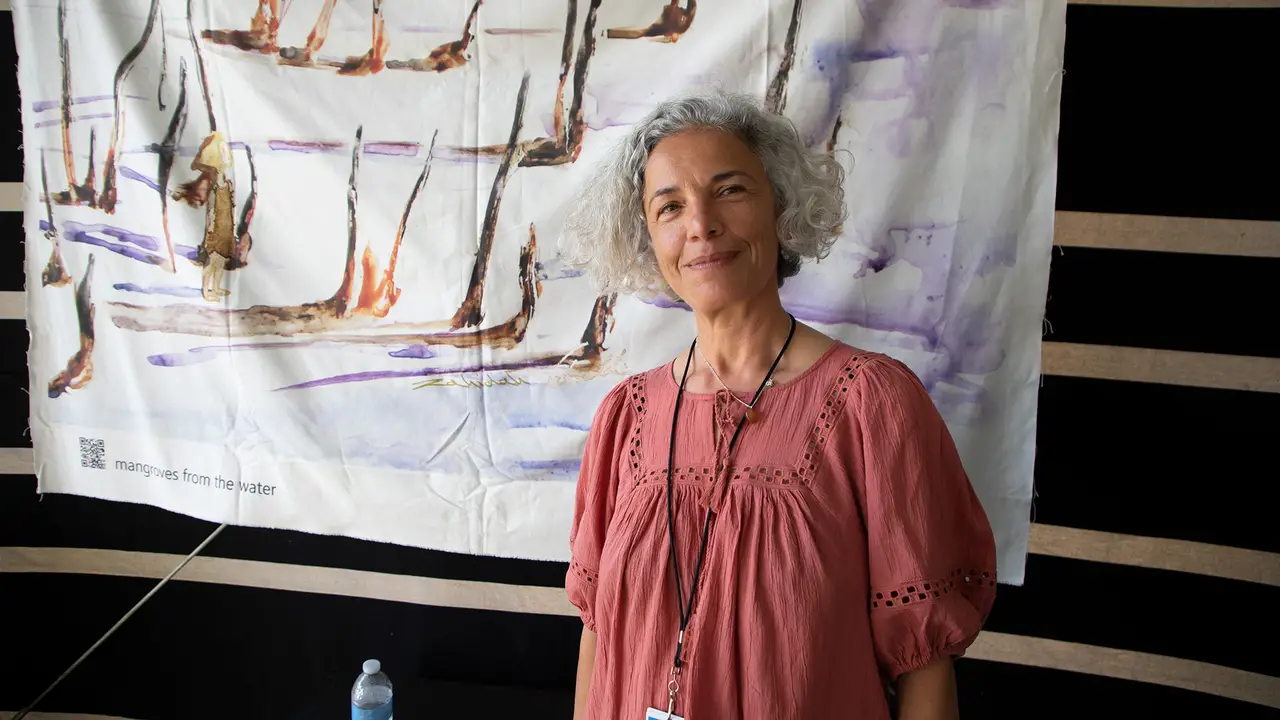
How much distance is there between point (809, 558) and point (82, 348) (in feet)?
6.25

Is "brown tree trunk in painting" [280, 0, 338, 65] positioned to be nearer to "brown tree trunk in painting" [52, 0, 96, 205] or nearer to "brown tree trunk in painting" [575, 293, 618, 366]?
"brown tree trunk in painting" [52, 0, 96, 205]

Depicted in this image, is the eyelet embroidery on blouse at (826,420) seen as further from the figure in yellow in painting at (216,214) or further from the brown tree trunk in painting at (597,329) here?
the figure in yellow in painting at (216,214)

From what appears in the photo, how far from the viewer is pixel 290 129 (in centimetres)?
170

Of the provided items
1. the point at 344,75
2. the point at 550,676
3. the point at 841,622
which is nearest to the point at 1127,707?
the point at 841,622

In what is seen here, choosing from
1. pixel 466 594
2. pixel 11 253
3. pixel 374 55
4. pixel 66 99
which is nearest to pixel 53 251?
pixel 11 253

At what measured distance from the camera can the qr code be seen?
189 centimetres

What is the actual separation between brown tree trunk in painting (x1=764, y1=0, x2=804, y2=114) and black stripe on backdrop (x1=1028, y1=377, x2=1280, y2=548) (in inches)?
30.3

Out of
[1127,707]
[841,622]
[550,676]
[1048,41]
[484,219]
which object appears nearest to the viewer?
[841,622]

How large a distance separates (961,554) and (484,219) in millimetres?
1169

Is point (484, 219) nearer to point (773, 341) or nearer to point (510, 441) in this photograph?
point (510, 441)

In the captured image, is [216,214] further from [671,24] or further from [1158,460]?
[1158,460]

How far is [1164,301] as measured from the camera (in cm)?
142

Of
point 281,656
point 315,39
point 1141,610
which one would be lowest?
point 281,656

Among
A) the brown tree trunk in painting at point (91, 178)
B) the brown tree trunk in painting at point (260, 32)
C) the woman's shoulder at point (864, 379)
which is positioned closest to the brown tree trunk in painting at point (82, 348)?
the brown tree trunk in painting at point (91, 178)
